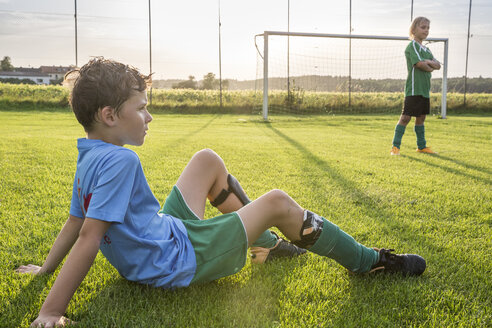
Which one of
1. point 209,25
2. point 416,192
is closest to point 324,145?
point 416,192

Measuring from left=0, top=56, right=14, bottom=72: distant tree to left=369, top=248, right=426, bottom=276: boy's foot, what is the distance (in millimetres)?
23134

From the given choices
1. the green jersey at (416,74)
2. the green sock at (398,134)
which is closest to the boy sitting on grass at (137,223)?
the green sock at (398,134)

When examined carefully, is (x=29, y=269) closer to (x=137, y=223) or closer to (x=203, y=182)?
(x=137, y=223)

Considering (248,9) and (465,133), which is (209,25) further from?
(465,133)

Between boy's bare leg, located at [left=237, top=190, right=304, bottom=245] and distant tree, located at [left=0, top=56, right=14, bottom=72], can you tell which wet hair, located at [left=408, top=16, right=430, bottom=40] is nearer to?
boy's bare leg, located at [left=237, top=190, right=304, bottom=245]

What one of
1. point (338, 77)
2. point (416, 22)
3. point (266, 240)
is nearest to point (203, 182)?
point (266, 240)

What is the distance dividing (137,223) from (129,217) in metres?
0.05

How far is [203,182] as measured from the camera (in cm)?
197

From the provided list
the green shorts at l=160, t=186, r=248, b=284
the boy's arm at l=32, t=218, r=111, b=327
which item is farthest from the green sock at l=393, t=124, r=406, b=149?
the boy's arm at l=32, t=218, r=111, b=327

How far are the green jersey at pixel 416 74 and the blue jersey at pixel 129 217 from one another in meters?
5.40

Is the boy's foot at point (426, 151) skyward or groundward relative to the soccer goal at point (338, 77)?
groundward

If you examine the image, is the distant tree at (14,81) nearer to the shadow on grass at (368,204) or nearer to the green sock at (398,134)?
the shadow on grass at (368,204)

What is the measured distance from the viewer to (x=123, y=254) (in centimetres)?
153

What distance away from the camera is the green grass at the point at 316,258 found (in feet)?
5.09
